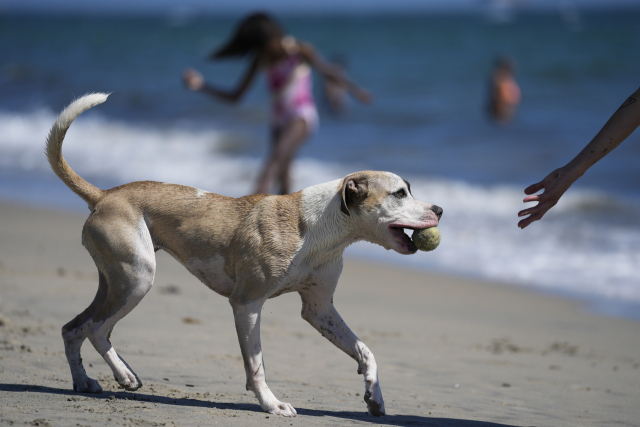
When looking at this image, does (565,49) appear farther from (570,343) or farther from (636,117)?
(636,117)

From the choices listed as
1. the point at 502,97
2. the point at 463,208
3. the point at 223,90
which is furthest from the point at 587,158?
the point at 502,97

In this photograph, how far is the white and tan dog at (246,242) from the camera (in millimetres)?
3996

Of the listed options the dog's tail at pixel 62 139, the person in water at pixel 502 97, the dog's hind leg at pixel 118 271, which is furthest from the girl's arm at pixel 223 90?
the person in water at pixel 502 97

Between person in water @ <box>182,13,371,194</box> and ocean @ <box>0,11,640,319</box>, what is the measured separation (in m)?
2.47

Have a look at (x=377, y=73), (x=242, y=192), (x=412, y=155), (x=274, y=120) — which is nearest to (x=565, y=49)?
(x=377, y=73)

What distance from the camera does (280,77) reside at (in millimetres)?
7211

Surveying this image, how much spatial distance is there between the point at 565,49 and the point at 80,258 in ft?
89.9

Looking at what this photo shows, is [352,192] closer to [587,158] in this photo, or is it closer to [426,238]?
[426,238]

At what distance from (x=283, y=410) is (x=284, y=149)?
3.76 meters

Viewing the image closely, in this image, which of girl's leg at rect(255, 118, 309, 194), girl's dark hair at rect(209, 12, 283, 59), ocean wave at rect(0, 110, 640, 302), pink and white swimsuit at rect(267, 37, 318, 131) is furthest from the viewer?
ocean wave at rect(0, 110, 640, 302)

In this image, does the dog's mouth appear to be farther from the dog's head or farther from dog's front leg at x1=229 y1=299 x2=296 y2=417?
dog's front leg at x1=229 y1=299 x2=296 y2=417

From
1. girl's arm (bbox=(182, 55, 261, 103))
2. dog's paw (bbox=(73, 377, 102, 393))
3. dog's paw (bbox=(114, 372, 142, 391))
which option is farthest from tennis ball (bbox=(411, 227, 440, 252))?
Result: girl's arm (bbox=(182, 55, 261, 103))

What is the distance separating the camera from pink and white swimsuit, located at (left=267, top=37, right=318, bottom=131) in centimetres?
716

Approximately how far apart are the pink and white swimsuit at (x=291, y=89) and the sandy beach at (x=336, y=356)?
184cm
